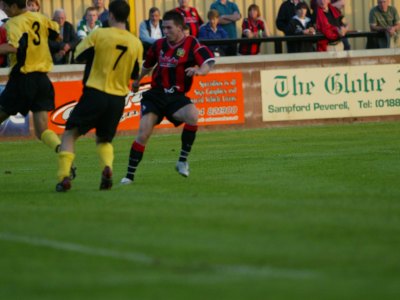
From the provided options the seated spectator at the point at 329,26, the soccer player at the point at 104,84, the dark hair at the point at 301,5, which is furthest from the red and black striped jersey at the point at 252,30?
the soccer player at the point at 104,84

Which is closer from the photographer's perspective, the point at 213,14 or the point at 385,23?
the point at 213,14

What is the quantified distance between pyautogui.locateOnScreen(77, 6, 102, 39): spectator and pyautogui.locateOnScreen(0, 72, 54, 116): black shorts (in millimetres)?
8430

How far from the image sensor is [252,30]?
24.1 m

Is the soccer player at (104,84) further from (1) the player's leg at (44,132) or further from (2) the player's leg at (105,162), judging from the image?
(1) the player's leg at (44,132)

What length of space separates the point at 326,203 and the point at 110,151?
280 centimetres

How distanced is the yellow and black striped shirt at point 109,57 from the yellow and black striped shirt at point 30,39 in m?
1.24

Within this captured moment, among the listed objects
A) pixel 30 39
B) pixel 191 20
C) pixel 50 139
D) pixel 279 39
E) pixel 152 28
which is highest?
pixel 30 39

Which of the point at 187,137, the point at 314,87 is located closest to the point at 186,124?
the point at 187,137

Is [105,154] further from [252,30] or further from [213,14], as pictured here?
[252,30]

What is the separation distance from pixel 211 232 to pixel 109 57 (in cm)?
389

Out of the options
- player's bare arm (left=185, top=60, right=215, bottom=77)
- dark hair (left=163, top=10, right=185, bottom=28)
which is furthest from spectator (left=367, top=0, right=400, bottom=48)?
dark hair (left=163, top=10, right=185, bottom=28)

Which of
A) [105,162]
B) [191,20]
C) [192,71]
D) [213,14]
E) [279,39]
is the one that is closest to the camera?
[105,162]

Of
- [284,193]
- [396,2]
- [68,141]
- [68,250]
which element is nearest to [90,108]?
[68,141]

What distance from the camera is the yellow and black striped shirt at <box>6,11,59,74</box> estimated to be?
13086mm
